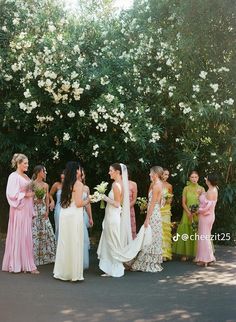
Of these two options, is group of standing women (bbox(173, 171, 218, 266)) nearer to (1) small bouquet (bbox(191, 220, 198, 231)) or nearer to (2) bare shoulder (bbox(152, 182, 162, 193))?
(1) small bouquet (bbox(191, 220, 198, 231))

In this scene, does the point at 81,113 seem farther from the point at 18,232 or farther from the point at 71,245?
the point at 71,245

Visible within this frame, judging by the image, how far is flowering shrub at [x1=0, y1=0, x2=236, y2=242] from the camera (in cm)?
1171

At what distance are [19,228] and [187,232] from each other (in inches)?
145

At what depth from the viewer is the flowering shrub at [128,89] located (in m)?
11.7

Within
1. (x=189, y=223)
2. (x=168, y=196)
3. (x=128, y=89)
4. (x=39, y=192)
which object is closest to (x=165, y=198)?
(x=168, y=196)

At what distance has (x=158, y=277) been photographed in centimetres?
878

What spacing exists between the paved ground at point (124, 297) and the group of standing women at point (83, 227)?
305mm

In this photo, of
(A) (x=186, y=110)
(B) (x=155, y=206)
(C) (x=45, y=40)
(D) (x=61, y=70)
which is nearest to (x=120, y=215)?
(B) (x=155, y=206)

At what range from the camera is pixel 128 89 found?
12.4m

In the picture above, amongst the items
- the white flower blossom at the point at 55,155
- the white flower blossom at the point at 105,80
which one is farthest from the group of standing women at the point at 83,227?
the white flower blossom at the point at 105,80

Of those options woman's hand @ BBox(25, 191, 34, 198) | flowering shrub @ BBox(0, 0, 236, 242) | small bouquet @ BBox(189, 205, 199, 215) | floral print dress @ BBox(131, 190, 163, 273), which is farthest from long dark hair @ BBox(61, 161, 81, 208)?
flowering shrub @ BBox(0, 0, 236, 242)

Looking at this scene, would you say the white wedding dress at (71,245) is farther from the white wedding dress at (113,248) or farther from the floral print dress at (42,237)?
the floral print dress at (42,237)

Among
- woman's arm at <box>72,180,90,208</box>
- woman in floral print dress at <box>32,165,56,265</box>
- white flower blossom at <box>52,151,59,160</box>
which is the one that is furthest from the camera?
white flower blossom at <box>52,151,59,160</box>

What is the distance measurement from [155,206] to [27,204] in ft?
8.04
